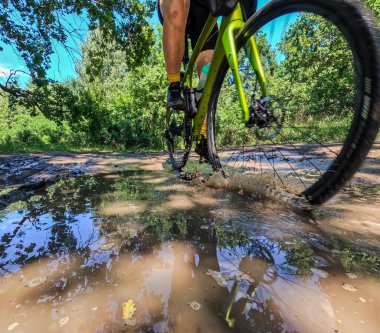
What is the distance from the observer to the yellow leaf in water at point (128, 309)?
690 mm

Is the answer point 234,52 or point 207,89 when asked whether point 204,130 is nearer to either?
point 207,89

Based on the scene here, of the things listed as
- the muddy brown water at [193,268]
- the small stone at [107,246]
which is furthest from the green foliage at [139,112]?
the small stone at [107,246]

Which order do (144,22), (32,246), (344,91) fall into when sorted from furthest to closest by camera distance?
(144,22)
(344,91)
(32,246)

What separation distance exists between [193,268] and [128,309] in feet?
0.85

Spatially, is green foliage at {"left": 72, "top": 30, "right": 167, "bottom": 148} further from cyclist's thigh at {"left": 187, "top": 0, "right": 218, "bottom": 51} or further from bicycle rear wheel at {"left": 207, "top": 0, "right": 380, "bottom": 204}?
bicycle rear wheel at {"left": 207, "top": 0, "right": 380, "bottom": 204}

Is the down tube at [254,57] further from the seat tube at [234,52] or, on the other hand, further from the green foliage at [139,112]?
the green foliage at [139,112]

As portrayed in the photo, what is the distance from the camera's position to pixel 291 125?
1.58 metres

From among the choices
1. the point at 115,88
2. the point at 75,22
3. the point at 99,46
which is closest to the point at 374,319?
the point at 75,22

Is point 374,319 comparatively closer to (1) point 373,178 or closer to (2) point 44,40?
(1) point 373,178

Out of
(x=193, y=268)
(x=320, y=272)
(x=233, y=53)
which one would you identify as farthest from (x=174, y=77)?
(x=320, y=272)

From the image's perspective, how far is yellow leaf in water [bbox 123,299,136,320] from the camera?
69 cm

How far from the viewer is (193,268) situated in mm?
907

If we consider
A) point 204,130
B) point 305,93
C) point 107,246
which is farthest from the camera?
point 204,130

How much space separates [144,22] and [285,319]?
30.9ft
